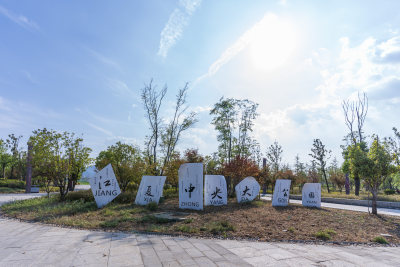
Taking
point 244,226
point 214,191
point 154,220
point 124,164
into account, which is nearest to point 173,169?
point 124,164

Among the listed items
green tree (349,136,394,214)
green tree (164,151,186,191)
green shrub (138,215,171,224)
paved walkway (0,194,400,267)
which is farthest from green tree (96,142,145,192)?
green tree (349,136,394,214)

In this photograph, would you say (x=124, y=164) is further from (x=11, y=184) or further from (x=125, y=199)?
(x=11, y=184)

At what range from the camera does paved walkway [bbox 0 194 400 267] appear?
3.30 meters

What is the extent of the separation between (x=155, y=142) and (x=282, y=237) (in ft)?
42.9

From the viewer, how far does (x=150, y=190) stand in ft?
30.7

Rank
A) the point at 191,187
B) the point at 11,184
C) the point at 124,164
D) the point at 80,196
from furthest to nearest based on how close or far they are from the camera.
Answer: the point at 11,184
the point at 124,164
the point at 80,196
the point at 191,187

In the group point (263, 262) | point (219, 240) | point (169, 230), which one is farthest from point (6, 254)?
point (263, 262)

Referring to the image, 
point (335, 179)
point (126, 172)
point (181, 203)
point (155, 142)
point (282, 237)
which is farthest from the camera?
point (335, 179)

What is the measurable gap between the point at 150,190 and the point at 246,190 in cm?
442

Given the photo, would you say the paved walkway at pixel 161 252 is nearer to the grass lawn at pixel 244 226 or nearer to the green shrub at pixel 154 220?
the grass lawn at pixel 244 226

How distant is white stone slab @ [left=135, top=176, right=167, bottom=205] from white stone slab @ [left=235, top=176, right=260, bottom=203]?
3.60 m

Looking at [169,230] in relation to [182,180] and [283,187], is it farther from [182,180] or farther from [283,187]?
→ [283,187]

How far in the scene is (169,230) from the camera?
5191 millimetres

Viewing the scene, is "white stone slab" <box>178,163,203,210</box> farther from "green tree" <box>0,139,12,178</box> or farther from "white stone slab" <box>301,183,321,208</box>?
"green tree" <box>0,139,12,178</box>
